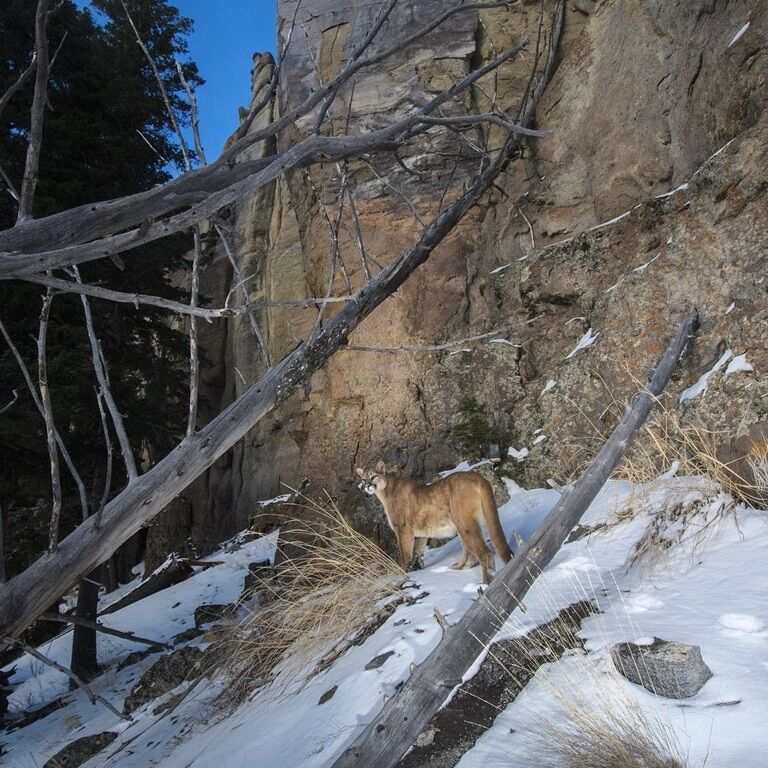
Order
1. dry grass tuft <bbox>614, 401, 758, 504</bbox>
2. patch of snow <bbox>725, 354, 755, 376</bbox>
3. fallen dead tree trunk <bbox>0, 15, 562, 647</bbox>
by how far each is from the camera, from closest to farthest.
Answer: fallen dead tree trunk <bbox>0, 15, 562, 647</bbox>
dry grass tuft <bbox>614, 401, 758, 504</bbox>
patch of snow <bbox>725, 354, 755, 376</bbox>

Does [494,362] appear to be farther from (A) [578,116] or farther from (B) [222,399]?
(B) [222,399]

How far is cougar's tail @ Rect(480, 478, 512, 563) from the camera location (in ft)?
17.6

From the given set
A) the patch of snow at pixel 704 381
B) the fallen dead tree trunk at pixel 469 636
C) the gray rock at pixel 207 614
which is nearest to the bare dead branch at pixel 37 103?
the fallen dead tree trunk at pixel 469 636

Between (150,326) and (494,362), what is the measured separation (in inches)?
264

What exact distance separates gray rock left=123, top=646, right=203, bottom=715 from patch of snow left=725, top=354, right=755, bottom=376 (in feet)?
20.1

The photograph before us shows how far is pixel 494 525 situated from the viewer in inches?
214

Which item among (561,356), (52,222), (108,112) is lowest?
(561,356)

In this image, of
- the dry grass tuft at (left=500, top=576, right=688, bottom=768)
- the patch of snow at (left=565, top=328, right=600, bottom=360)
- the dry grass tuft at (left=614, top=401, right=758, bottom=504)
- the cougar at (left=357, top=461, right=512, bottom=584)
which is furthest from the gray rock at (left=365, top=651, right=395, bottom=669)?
the patch of snow at (left=565, top=328, right=600, bottom=360)

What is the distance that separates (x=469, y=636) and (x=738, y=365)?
4253mm

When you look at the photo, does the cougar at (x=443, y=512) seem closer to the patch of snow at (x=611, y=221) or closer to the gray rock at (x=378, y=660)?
the gray rock at (x=378, y=660)

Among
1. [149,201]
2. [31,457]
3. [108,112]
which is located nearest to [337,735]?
[149,201]

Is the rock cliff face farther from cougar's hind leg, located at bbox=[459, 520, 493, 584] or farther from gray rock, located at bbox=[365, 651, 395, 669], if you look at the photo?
gray rock, located at bbox=[365, 651, 395, 669]

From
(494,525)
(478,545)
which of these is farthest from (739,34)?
(478,545)

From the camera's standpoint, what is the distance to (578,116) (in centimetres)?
961
